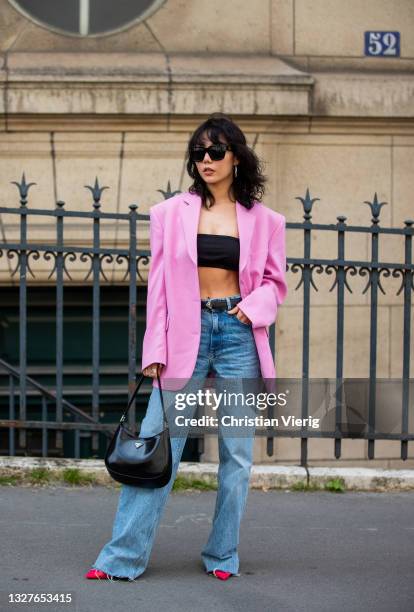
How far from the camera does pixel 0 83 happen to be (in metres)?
8.78

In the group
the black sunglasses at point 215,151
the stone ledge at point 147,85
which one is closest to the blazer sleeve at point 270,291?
the black sunglasses at point 215,151

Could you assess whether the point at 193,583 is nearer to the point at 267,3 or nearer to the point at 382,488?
the point at 382,488

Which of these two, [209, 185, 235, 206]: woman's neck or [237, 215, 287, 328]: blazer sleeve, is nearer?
[237, 215, 287, 328]: blazer sleeve

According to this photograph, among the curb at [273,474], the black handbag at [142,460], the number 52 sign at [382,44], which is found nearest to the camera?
the black handbag at [142,460]

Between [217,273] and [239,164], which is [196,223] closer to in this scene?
[217,273]

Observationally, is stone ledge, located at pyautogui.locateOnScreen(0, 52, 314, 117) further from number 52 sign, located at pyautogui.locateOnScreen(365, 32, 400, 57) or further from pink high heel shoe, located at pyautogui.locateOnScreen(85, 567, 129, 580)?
pink high heel shoe, located at pyautogui.locateOnScreen(85, 567, 129, 580)

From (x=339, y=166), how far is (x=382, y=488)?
3.30 meters

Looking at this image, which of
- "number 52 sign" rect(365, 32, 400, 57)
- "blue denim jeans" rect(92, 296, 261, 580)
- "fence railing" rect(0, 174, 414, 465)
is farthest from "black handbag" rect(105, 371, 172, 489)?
"number 52 sign" rect(365, 32, 400, 57)

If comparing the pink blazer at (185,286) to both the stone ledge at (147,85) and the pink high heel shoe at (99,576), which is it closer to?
the pink high heel shoe at (99,576)

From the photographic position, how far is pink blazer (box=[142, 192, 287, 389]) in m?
4.66

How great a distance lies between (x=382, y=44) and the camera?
9.38 m

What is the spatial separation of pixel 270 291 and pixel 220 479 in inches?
32.2

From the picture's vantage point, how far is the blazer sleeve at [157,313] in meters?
4.69

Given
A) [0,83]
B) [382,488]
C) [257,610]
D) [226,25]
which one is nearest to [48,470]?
[382,488]
